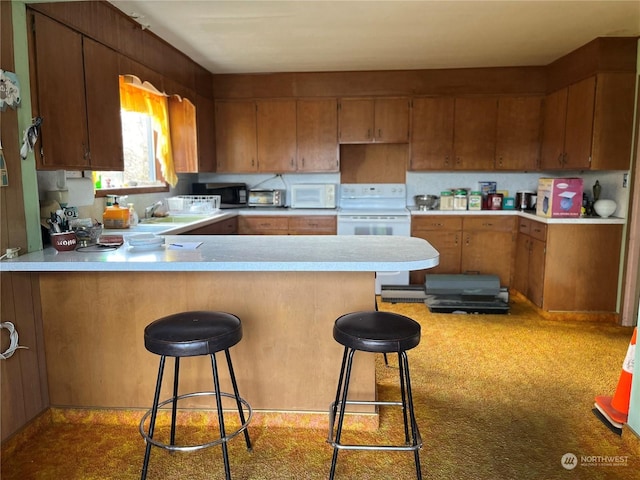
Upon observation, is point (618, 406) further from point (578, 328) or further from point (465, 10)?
point (465, 10)

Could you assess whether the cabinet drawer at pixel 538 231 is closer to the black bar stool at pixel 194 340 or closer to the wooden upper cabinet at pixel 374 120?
the wooden upper cabinet at pixel 374 120

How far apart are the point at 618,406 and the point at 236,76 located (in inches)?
174

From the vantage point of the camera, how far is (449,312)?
4105 millimetres

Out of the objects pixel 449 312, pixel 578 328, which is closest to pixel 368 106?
pixel 449 312

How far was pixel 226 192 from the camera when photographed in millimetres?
5031

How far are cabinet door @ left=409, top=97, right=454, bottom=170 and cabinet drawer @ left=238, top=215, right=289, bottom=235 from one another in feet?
5.00

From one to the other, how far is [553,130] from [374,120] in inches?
69.7

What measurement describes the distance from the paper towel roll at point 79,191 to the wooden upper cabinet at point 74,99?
0.50 ft

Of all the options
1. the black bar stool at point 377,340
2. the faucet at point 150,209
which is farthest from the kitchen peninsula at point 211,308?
the faucet at point 150,209

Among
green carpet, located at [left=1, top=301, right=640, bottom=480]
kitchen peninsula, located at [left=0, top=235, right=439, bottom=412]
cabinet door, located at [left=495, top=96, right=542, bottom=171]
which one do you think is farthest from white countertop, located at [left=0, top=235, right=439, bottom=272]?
cabinet door, located at [left=495, top=96, right=542, bottom=171]

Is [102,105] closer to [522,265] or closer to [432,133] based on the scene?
[432,133]

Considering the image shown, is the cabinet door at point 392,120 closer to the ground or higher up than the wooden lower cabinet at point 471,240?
higher up

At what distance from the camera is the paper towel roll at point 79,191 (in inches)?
101

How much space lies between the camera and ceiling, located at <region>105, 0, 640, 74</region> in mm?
2867
